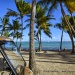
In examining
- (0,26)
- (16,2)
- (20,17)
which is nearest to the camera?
(16,2)

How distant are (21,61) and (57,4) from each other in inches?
957

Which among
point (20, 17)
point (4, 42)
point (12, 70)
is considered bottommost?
point (12, 70)

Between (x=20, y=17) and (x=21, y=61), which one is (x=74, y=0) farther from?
(x=21, y=61)

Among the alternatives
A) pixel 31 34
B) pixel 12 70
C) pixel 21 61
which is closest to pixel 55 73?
pixel 31 34

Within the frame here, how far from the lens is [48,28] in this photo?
5056 centimetres

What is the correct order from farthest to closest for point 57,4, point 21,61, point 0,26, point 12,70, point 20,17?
point 0,26, point 20,17, point 57,4, point 21,61, point 12,70

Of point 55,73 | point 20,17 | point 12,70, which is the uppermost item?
point 20,17

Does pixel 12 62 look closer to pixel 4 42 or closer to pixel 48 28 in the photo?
pixel 4 42

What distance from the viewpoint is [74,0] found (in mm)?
26938

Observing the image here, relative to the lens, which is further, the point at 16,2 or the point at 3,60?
the point at 16,2

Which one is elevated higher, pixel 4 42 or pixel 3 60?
pixel 4 42

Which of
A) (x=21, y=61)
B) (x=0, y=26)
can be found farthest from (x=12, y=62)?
(x=0, y=26)

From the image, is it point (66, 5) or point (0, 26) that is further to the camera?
point (0, 26)

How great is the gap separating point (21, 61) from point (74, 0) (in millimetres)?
22168
